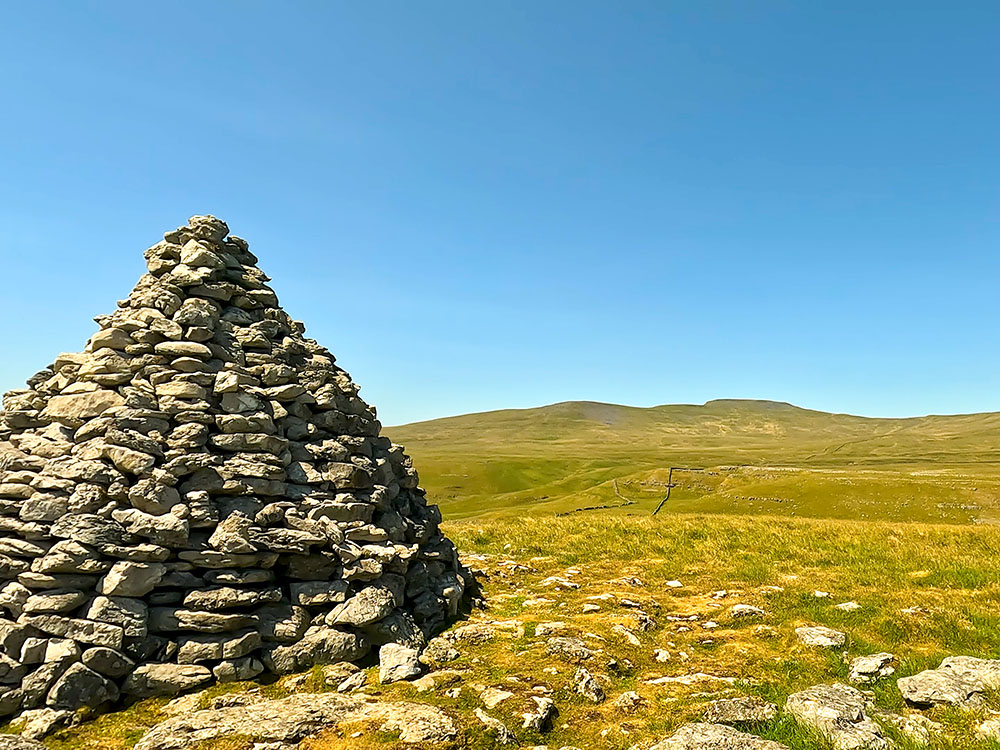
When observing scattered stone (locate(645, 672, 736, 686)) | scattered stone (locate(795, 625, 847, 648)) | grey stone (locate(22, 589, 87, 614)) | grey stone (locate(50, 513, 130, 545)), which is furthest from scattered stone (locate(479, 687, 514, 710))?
grey stone (locate(22, 589, 87, 614))

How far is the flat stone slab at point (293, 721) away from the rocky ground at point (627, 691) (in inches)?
1.1

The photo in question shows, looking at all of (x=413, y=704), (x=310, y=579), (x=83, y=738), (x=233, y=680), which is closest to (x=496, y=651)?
(x=413, y=704)

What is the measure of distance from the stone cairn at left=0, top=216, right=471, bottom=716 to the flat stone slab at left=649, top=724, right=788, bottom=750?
6.07 meters

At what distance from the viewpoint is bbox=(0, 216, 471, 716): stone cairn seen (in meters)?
10.1

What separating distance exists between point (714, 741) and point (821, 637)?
19.5 ft

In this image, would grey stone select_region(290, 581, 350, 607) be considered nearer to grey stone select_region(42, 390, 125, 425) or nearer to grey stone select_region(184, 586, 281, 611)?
grey stone select_region(184, 586, 281, 611)

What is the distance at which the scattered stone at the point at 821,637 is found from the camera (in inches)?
463

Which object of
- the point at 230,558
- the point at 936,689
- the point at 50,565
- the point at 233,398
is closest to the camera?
the point at 936,689

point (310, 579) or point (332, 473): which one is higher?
point (332, 473)

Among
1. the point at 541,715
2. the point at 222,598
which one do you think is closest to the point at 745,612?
the point at 541,715

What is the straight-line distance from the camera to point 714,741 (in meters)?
7.59

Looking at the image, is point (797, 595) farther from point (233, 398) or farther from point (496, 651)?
point (233, 398)

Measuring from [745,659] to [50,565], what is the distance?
42.6ft

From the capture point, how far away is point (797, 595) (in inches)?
609
